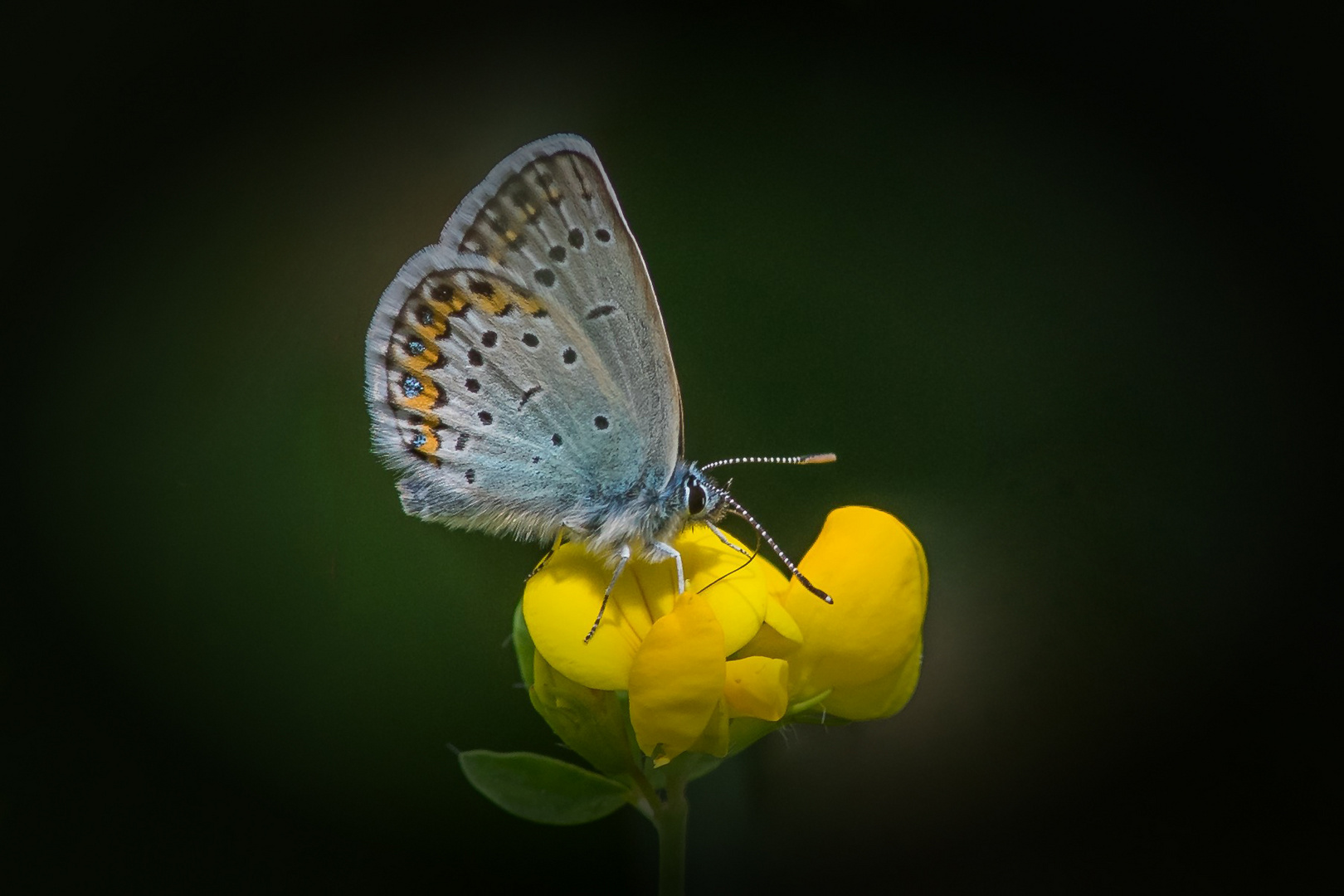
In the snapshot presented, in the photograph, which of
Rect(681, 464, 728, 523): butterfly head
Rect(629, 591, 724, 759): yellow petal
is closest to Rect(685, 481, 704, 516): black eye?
Rect(681, 464, 728, 523): butterfly head

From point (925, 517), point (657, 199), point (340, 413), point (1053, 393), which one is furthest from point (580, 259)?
point (1053, 393)

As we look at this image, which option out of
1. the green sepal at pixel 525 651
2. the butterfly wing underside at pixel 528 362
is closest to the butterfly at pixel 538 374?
the butterfly wing underside at pixel 528 362

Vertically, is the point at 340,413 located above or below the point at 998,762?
above

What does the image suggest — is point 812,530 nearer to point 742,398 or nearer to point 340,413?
point 742,398

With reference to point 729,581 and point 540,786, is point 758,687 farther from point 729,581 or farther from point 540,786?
point 540,786

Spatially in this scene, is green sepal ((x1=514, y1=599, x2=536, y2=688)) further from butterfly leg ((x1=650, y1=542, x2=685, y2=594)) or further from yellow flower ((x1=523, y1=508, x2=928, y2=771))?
butterfly leg ((x1=650, y1=542, x2=685, y2=594))
